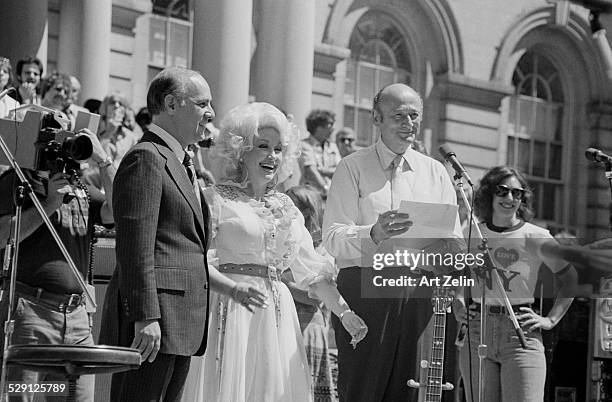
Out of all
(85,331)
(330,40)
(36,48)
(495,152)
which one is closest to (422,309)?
(85,331)

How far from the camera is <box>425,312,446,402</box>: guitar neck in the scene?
6254 mm

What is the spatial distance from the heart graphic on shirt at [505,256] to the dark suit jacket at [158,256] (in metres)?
2.74

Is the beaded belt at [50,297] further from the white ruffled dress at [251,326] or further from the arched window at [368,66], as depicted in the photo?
the arched window at [368,66]

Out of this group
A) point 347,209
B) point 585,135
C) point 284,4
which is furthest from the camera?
point 585,135

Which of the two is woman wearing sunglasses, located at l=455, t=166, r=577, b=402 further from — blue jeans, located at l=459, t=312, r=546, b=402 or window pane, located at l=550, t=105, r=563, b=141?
window pane, located at l=550, t=105, r=563, b=141

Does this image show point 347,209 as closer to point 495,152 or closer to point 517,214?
point 517,214

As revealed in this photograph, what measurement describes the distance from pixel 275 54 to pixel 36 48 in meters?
2.69

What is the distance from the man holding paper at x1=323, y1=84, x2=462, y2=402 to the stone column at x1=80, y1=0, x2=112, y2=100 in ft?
25.7

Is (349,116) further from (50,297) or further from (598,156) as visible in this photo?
(50,297)

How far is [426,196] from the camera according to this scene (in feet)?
21.6

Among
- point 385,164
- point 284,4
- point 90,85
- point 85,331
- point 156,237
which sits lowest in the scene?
point 85,331

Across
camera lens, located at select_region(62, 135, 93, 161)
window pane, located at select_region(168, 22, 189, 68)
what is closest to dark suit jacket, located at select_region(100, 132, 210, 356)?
camera lens, located at select_region(62, 135, 93, 161)

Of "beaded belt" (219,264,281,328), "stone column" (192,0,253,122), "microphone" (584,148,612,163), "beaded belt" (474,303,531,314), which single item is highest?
"stone column" (192,0,253,122)

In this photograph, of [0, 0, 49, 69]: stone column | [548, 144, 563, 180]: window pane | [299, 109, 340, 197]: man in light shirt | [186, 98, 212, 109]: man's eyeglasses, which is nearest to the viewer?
[186, 98, 212, 109]: man's eyeglasses
